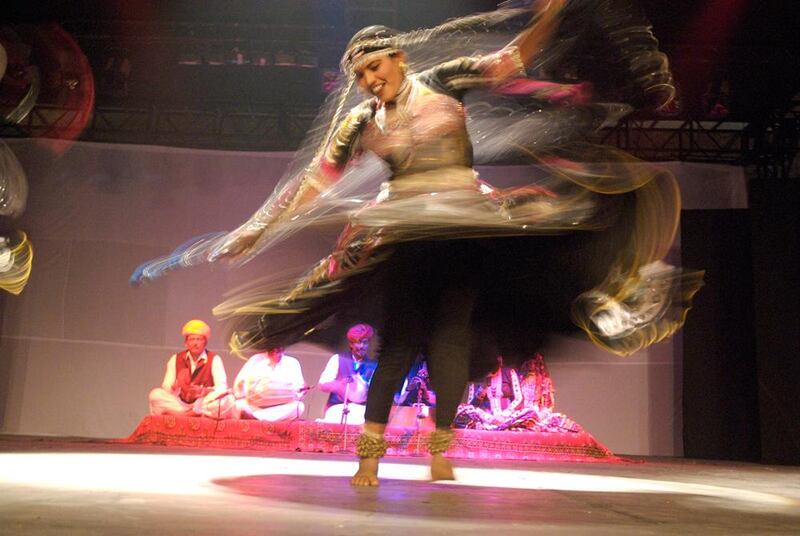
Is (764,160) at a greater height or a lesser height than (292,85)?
lesser

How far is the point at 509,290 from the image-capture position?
10.2 ft

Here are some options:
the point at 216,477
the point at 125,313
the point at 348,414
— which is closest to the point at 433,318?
the point at 216,477

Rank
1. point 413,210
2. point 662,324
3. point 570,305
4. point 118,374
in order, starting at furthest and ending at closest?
point 118,374 → point 662,324 → point 570,305 → point 413,210

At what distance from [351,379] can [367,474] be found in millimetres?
3119

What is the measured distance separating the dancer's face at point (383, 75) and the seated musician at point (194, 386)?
131 inches

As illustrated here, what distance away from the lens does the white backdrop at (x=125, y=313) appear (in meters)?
6.78

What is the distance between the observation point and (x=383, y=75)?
8.20 ft

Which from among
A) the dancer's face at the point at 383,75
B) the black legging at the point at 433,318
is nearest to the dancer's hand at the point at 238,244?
the black legging at the point at 433,318

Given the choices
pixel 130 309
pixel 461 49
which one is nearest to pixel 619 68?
pixel 461 49

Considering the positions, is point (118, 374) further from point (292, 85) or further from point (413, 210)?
point (413, 210)

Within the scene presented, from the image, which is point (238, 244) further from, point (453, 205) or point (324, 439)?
point (324, 439)

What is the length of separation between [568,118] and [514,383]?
2933mm

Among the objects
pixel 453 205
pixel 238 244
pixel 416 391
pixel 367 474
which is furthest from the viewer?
pixel 416 391

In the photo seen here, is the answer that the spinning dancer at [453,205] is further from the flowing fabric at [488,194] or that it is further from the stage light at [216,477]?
the stage light at [216,477]
